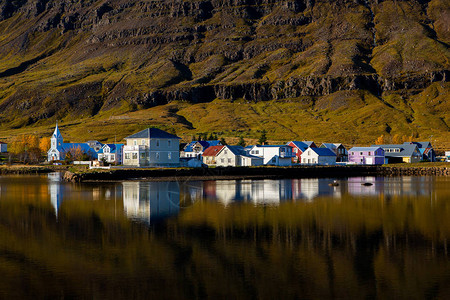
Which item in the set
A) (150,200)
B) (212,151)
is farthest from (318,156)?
(150,200)

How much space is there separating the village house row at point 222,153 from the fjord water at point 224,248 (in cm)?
4057

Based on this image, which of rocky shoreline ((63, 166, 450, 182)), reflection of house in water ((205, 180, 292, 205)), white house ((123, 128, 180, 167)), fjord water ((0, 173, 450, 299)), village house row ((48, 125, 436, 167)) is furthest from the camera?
village house row ((48, 125, 436, 167))

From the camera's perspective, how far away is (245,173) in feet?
339

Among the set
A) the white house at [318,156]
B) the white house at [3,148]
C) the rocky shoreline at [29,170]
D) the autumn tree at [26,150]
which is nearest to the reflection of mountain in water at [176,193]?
the rocky shoreline at [29,170]

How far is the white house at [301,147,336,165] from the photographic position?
125 metres

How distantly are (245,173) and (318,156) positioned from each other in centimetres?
2747

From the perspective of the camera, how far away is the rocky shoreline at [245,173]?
90.4 metres

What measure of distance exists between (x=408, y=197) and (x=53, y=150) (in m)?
107

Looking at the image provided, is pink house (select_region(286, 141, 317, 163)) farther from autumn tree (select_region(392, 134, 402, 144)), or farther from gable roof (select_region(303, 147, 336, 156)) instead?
autumn tree (select_region(392, 134, 402, 144))

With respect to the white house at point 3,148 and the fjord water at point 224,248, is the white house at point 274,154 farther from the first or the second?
the white house at point 3,148

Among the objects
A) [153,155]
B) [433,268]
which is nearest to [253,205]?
[433,268]

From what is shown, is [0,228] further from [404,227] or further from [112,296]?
[404,227]

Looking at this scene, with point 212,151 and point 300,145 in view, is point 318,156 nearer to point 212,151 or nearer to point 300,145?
point 300,145

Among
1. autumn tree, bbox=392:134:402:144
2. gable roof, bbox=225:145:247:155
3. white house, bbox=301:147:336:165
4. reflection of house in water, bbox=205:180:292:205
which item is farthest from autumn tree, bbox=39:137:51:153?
autumn tree, bbox=392:134:402:144
